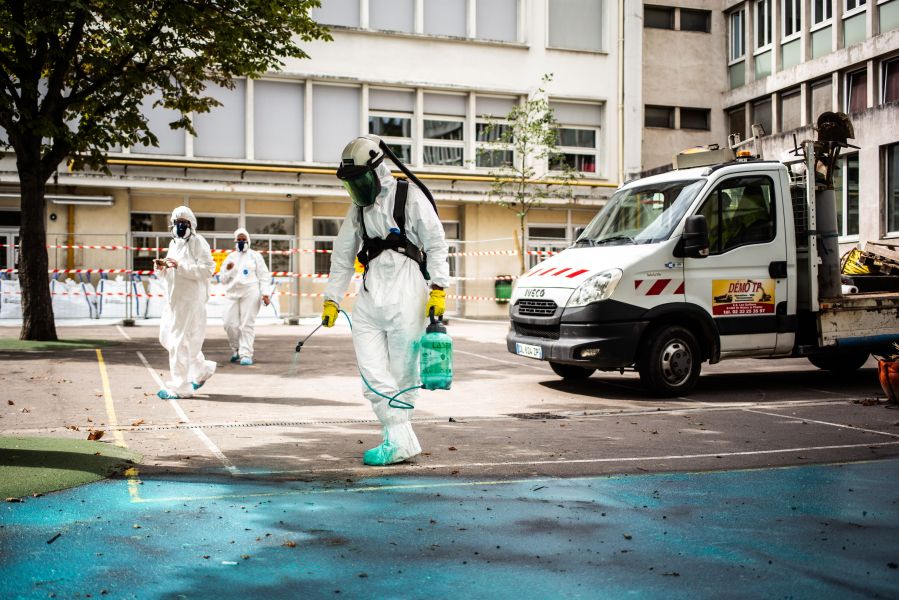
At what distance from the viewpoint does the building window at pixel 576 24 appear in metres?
34.4

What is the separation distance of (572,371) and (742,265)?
8.75 ft

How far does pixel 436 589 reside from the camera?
4148 mm

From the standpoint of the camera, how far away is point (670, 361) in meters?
10.9

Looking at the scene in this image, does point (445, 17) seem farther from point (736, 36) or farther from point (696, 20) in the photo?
point (736, 36)

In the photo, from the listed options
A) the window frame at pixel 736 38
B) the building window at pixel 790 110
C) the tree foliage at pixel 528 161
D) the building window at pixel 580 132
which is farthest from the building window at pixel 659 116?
the building window at pixel 790 110

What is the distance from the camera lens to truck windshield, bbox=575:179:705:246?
10969 mm

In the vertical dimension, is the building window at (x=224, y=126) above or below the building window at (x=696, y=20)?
below

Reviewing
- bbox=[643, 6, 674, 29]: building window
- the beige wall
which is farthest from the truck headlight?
bbox=[643, 6, 674, 29]: building window

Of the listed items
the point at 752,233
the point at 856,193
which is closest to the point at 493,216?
the point at 856,193

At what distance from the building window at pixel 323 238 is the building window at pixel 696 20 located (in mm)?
15207

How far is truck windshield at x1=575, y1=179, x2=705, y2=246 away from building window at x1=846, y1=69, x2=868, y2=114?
18.9 m

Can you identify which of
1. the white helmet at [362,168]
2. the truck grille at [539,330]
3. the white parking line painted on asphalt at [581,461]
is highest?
the white helmet at [362,168]

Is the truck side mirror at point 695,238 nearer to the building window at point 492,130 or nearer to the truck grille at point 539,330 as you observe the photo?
the truck grille at point 539,330

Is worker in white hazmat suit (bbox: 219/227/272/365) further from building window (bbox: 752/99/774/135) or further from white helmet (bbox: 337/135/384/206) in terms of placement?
building window (bbox: 752/99/774/135)
